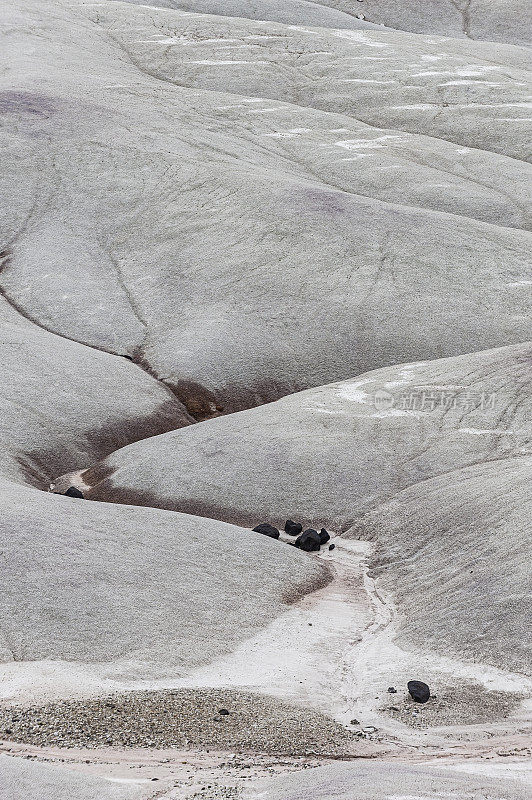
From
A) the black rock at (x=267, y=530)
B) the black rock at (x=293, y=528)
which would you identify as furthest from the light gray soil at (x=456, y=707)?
the black rock at (x=293, y=528)

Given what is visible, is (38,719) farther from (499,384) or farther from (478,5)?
(478,5)

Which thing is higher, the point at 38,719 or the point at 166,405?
the point at 38,719

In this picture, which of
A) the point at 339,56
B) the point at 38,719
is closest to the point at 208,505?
the point at 38,719

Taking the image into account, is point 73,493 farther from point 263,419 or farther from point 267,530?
point 263,419

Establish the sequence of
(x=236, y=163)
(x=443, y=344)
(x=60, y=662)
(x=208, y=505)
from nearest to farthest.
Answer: (x=60, y=662) < (x=208, y=505) < (x=443, y=344) < (x=236, y=163)

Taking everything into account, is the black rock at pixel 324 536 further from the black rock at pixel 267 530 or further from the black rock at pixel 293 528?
the black rock at pixel 267 530

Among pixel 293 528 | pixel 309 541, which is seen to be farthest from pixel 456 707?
pixel 293 528
